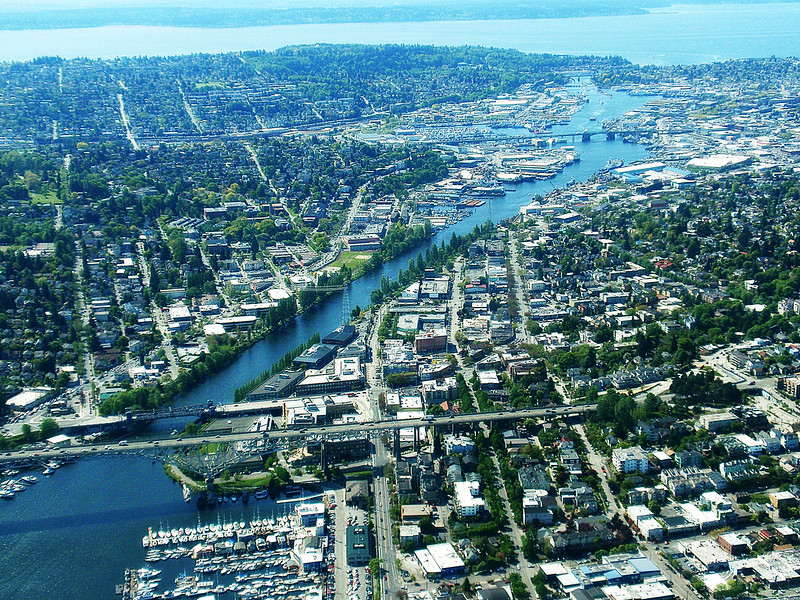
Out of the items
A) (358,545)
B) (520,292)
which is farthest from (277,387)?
(520,292)

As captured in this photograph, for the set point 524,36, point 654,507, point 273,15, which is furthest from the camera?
point 273,15

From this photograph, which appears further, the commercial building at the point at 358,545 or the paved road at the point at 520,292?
the paved road at the point at 520,292

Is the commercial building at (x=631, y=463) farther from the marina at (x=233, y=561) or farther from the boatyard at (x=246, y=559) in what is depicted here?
the marina at (x=233, y=561)

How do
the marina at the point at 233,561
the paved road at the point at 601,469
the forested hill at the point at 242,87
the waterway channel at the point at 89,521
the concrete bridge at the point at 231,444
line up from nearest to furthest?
1. the marina at the point at 233,561
2. the waterway channel at the point at 89,521
3. the paved road at the point at 601,469
4. the concrete bridge at the point at 231,444
5. the forested hill at the point at 242,87

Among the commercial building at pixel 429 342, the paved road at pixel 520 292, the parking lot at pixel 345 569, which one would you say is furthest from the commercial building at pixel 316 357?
the parking lot at pixel 345 569

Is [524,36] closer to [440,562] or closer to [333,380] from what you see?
[333,380]

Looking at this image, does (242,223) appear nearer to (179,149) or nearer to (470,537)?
(179,149)

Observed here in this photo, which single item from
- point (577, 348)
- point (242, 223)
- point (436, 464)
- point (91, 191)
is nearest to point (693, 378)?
point (577, 348)
